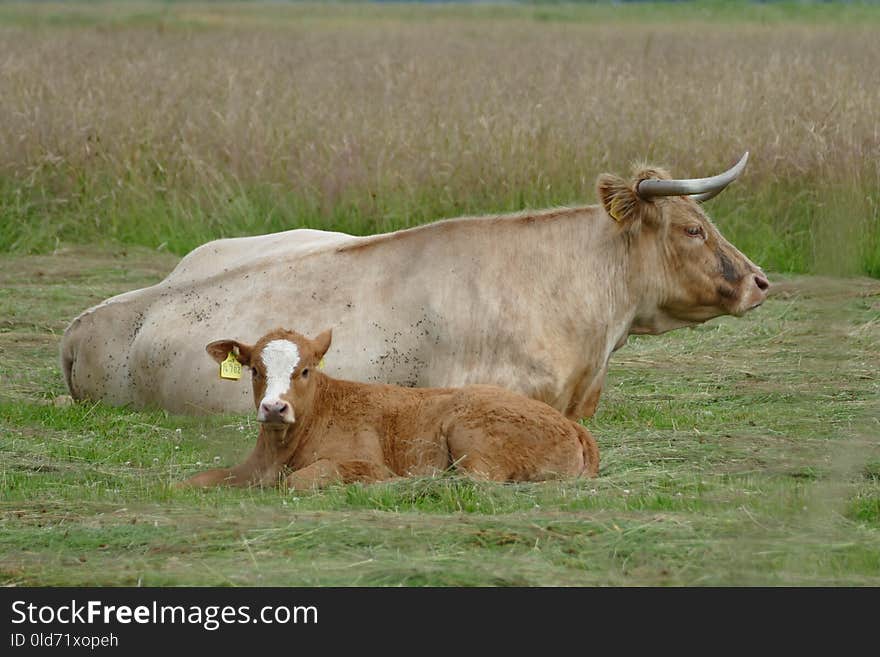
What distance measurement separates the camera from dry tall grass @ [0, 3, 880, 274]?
14.3 metres

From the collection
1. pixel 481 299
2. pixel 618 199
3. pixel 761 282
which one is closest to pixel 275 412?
pixel 481 299

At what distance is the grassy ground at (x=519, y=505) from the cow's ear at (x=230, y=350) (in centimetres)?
59

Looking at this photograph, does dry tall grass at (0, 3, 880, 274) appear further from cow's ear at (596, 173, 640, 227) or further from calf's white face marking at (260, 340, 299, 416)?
calf's white face marking at (260, 340, 299, 416)

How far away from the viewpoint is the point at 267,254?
9547 millimetres

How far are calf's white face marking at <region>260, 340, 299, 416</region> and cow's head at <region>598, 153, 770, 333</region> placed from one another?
7.80ft

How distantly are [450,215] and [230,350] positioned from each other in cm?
688

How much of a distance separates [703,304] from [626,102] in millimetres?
7384

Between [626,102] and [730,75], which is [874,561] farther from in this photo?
[730,75]

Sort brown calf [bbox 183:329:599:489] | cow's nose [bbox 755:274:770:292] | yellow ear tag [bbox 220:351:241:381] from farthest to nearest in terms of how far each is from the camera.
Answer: cow's nose [bbox 755:274:770:292] → yellow ear tag [bbox 220:351:241:381] → brown calf [bbox 183:329:599:489]

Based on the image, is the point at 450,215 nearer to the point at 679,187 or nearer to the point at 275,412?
the point at 679,187

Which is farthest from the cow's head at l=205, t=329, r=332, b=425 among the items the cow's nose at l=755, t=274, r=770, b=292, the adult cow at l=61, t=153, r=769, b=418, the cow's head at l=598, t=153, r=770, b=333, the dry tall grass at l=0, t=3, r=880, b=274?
the dry tall grass at l=0, t=3, r=880, b=274

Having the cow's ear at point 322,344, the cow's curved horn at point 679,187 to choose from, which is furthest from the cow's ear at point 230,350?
the cow's curved horn at point 679,187

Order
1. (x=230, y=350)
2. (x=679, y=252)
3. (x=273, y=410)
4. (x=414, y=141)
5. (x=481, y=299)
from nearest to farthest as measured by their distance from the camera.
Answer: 1. (x=273, y=410)
2. (x=230, y=350)
3. (x=481, y=299)
4. (x=679, y=252)
5. (x=414, y=141)

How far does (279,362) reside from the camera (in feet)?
24.1
